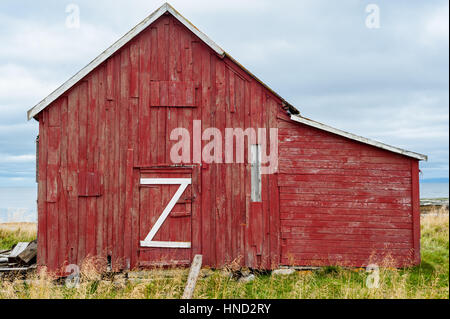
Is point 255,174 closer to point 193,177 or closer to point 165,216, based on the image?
point 193,177

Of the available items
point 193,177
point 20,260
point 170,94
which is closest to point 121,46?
point 170,94

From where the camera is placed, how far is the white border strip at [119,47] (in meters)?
8.20

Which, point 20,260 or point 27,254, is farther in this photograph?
point 27,254

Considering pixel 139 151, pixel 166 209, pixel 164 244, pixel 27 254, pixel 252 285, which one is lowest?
pixel 252 285

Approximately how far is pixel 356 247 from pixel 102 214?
6290 mm

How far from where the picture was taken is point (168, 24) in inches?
339

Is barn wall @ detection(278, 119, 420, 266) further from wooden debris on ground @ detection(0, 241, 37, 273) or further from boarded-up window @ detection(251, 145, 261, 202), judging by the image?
wooden debris on ground @ detection(0, 241, 37, 273)

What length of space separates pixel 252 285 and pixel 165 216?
8.64ft

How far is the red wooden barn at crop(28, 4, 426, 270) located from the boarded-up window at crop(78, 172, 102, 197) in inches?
1.0

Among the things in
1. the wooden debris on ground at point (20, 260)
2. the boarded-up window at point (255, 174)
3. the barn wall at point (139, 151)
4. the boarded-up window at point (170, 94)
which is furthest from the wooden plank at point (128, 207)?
the boarded-up window at point (255, 174)

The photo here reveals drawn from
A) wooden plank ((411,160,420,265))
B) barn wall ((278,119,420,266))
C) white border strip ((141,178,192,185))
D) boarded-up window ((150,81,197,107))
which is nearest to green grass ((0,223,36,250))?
white border strip ((141,178,192,185))

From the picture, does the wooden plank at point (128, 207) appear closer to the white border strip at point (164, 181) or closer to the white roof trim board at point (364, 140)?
the white border strip at point (164, 181)

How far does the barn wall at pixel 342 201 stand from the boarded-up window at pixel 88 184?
178 inches

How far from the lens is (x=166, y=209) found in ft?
27.8
